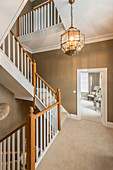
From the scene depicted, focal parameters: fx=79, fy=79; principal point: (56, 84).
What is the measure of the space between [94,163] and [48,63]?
3.80 m

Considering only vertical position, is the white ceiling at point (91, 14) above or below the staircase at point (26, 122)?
above

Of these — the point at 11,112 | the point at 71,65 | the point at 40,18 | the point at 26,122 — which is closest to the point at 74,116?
the point at 71,65

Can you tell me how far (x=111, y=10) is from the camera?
1921 mm

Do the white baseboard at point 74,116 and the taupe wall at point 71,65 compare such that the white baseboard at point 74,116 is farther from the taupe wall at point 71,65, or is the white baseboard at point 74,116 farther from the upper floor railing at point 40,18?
the upper floor railing at point 40,18

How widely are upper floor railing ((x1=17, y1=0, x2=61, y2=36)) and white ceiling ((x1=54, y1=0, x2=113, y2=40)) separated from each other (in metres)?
0.81

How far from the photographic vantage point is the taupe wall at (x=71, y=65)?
2893 millimetres

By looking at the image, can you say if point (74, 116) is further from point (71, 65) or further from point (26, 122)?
point (26, 122)

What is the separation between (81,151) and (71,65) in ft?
9.55

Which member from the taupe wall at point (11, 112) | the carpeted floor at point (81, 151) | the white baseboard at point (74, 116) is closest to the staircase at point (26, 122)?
the carpeted floor at point (81, 151)

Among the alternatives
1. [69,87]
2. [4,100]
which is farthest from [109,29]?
[4,100]

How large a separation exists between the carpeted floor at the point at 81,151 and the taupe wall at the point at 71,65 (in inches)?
36.8

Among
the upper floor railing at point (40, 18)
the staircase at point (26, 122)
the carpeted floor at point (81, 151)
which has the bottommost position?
the carpeted floor at point (81, 151)

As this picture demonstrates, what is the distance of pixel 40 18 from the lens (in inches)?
125

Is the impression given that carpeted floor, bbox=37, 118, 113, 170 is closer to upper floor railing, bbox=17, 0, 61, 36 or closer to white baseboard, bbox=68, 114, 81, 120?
white baseboard, bbox=68, 114, 81, 120
